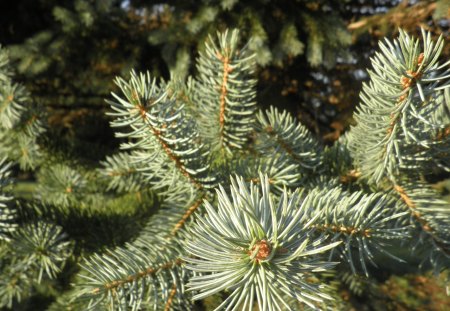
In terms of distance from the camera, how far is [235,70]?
63 centimetres

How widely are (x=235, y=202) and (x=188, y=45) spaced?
919 mm

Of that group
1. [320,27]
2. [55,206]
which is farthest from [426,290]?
[55,206]

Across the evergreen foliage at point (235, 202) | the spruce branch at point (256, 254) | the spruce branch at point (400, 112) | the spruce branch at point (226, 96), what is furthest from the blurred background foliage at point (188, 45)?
the spruce branch at point (256, 254)

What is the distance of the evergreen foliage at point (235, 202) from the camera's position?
360 millimetres

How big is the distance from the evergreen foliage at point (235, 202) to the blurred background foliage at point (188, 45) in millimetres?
296

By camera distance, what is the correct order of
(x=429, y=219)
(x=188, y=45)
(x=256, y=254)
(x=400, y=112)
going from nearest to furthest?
(x=256, y=254) → (x=400, y=112) → (x=429, y=219) → (x=188, y=45)

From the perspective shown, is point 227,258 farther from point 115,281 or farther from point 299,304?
point 299,304

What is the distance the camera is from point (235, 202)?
359 millimetres

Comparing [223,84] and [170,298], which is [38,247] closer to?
[170,298]

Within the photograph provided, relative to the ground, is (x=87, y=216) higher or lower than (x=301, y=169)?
lower

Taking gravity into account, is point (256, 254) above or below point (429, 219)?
below

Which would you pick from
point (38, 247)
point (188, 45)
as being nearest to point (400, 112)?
point (38, 247)

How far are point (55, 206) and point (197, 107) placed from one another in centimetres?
28

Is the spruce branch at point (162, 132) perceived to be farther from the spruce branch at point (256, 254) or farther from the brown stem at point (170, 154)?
the spruce branch at point (256, 254)
